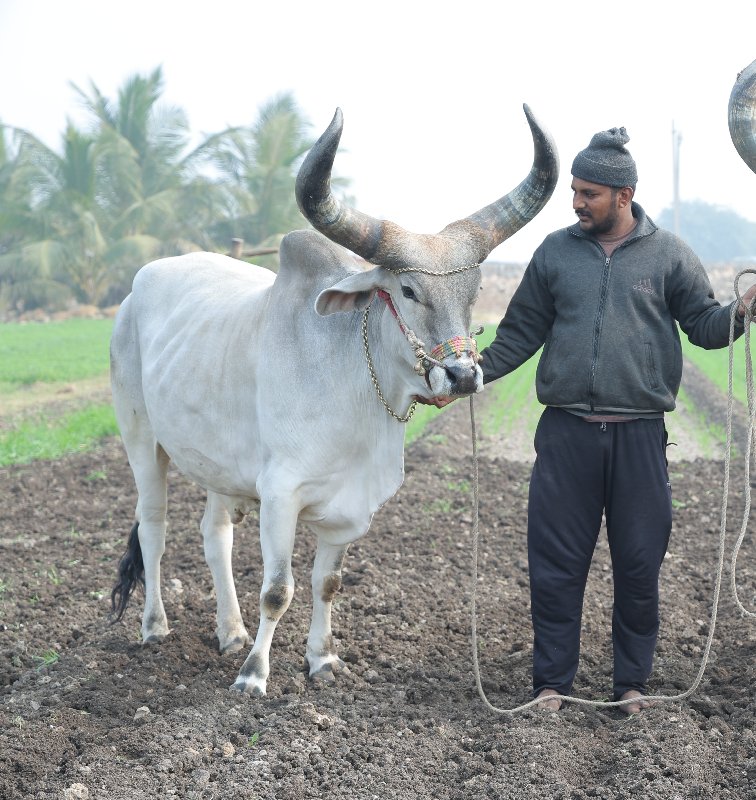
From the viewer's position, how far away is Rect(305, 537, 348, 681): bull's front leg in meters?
4.69

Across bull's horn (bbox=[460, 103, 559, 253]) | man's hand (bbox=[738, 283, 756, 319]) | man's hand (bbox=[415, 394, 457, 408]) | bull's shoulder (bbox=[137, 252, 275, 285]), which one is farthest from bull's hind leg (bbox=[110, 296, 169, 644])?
man's hand (bbox=[738, 283, 756, 319])

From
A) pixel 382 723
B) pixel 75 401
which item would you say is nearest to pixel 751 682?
pixel 382 723

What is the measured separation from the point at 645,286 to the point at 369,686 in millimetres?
2025

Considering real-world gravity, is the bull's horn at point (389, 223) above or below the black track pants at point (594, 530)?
above

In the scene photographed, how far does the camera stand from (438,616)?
5.44 metres

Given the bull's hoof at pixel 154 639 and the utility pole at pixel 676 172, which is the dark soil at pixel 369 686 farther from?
the utility pole at pixel 676 172

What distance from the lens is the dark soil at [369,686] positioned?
357 cm

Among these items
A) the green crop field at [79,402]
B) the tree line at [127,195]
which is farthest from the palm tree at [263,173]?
the green crop field at [79,402]

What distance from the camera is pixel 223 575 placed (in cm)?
523

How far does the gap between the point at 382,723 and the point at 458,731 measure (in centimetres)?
29

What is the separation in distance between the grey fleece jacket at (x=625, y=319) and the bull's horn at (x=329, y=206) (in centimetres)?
76

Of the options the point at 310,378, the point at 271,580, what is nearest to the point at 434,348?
the point at 310,378

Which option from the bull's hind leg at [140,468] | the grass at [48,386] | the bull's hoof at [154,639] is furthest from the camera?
the grass at [48,386]

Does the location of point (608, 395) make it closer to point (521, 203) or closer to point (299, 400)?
point (521, 203)
